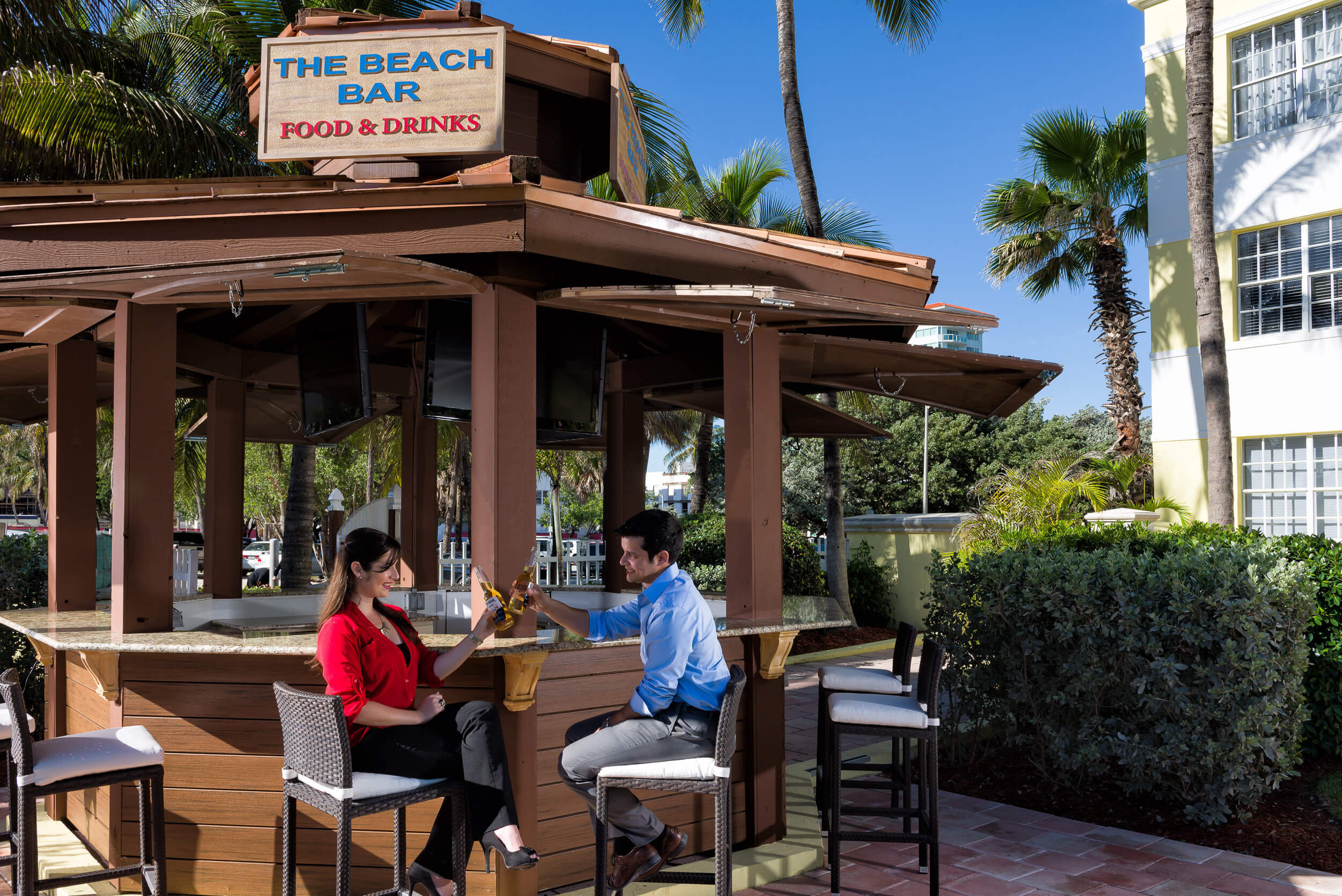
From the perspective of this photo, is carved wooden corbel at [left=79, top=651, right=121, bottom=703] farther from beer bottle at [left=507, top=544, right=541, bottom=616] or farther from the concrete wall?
the concrete wall

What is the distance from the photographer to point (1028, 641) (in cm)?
559

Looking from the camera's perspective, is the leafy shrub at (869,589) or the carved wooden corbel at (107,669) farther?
the leafy shrub at (869,589)

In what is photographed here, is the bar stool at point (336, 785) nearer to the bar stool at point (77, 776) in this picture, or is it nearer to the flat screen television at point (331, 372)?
the bar stool at point (77, 776)

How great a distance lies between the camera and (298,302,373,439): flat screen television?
5957 millimetres

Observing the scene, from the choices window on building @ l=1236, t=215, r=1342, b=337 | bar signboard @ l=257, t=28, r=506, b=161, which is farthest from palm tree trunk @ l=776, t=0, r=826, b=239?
bar signboard @ l=257, t=28, r=506, b=161

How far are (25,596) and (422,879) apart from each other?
20.4 ft

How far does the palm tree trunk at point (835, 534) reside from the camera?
43.8ft

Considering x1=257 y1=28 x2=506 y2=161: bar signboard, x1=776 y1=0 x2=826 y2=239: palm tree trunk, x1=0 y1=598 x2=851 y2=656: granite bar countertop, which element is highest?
x1=776 y1=0 x2=826 y2=239: palm tree trunk

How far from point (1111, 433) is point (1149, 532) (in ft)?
123

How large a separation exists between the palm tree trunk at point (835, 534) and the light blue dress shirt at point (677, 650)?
988cm

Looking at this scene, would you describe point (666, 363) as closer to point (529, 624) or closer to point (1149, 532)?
point (529, 624)

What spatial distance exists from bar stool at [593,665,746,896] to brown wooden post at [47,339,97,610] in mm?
3948

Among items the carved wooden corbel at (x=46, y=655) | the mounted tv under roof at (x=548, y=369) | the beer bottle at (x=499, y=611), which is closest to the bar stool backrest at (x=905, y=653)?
the mounted tv under roof at (x=548, y=369)

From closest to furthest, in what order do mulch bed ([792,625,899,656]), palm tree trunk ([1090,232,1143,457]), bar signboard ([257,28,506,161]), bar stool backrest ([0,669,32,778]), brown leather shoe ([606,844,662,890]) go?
bar stool backrest ([0,669,32,778]), brown leather shoe ([606,844,662,890]), bar signboard ([257,28,506,161]), mulch bed ([792,625,899,656]), palm tree trunk ([1090,232,1143,457])
